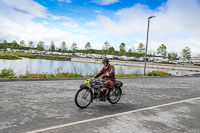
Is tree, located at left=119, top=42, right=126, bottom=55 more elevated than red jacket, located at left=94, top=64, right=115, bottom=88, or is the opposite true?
tree, located at left=119, top=42, right=126, bottom=55

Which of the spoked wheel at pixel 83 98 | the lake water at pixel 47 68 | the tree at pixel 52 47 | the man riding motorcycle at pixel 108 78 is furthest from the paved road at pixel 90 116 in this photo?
the tree at pixel 52 47

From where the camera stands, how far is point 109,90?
6.71 m

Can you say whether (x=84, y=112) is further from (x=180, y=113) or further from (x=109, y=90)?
(x=180, y=113)

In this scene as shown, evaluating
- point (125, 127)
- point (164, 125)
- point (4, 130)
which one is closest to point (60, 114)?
point (4, 130)

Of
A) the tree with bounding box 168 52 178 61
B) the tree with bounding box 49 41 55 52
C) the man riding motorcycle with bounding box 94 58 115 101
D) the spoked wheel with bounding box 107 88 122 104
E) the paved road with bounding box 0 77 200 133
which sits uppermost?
the tree with bounding box 49 41 55 52

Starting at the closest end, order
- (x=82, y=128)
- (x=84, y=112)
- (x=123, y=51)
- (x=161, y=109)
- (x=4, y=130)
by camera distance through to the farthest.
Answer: (x=4, y=130) → (x=82, y=128) → (x=84, y=112) → (x=161, y=109) → (x=123, y=51)

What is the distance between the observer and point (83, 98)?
6238mm

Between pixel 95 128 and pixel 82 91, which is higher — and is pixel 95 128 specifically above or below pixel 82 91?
below

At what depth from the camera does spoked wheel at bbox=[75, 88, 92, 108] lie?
6.11 metres

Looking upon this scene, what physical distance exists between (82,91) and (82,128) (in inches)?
75.7

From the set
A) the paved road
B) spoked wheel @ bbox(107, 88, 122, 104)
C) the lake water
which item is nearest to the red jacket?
spoked wheel @ bbox(107, 88, 122, 104)

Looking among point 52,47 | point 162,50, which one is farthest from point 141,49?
point 52,47

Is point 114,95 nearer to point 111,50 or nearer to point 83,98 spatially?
point 83,98

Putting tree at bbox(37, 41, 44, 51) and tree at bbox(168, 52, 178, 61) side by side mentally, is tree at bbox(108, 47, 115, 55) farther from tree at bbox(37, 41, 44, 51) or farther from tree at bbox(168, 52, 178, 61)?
tree at bbox(37, 41, 44, 51)
